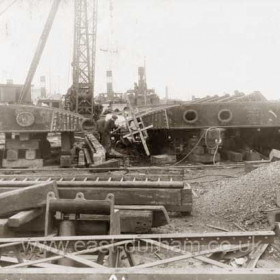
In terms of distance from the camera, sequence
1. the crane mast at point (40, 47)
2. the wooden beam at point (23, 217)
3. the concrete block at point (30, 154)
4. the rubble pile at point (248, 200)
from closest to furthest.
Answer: the wooden beam at point (23, 217) → the rubble pile at point (248, 200) → the concrete block at point (30, 154) → the crane mast at point (40, 47)

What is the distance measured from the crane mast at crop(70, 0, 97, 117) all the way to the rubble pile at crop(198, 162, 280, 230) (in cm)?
1758

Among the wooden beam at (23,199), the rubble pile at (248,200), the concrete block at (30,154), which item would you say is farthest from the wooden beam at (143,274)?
the concrete block at (30,154)

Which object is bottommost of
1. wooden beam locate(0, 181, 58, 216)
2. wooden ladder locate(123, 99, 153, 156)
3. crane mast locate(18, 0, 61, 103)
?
wooden beam locate(0, 181, 58, 216)

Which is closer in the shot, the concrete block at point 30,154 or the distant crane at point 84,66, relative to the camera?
the concrete block at point 30,154

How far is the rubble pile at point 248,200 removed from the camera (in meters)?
6.76

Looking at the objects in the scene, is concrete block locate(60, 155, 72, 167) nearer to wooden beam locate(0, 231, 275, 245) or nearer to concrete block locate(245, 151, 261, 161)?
concrete block locate(245, 151, 261, 161)

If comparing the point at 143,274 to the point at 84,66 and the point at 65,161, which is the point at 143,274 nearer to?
the point at 65,161

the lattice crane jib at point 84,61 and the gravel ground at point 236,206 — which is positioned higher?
the lattice crane jib at point 84,61

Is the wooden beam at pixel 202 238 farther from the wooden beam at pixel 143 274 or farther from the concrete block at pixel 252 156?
the concrete block at pixel 252 156

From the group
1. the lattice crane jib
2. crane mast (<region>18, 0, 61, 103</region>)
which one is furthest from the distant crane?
crane mast (<region>18, 0, 61, 103</region>)

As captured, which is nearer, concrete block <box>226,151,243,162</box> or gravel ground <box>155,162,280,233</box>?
gravel ground <box>155,162,280,233</box>

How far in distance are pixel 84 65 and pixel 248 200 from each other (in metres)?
20.1

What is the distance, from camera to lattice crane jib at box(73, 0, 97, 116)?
24.6m

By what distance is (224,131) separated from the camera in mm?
14367
